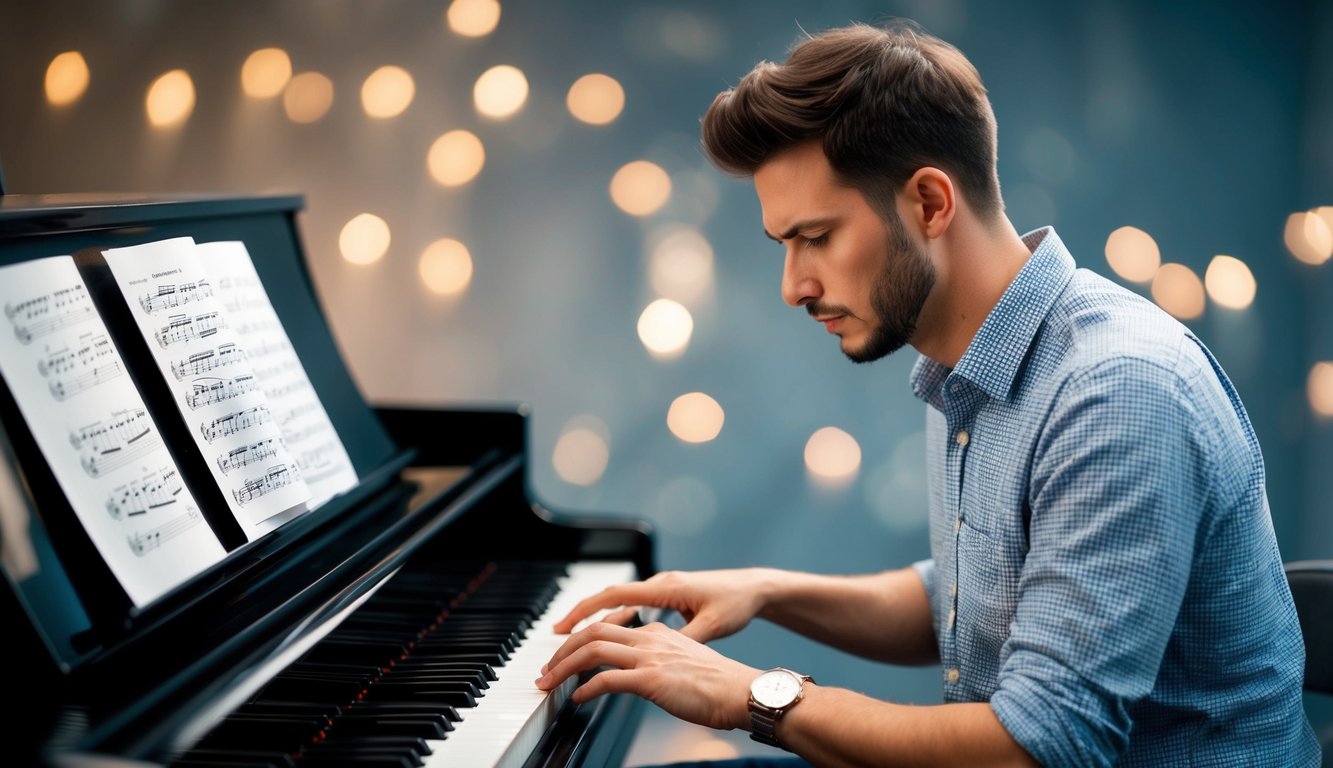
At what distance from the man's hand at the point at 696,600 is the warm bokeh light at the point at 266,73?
1614 millimetres

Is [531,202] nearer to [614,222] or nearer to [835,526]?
[614,222]

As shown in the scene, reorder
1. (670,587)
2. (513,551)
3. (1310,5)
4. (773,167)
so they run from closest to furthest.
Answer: (773,167) → (670,587) → (513,551) → (1310,5)

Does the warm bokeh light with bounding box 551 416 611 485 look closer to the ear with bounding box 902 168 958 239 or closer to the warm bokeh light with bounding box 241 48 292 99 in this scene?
the warm bokeh light with bounding box 241 48 292 99

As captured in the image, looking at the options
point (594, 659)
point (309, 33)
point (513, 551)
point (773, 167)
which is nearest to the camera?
point (594, 659)

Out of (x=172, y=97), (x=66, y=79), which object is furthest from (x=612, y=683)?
(x=66, y=79)

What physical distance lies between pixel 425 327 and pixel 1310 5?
2.06 m

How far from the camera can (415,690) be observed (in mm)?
1181

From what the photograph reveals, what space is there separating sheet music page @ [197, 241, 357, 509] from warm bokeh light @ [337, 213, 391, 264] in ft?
3.25

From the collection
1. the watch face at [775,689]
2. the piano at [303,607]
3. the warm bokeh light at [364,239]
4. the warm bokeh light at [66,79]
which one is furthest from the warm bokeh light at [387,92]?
the watch face at [775,689]

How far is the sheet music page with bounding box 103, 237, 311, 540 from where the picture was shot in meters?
1.17

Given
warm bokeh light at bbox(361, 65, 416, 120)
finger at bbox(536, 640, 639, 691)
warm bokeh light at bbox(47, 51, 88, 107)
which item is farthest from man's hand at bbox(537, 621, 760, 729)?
warm bokeh light at bbox(47, 51, 88, 107)

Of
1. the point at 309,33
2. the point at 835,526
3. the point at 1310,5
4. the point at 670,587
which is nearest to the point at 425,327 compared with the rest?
the point at 309,33

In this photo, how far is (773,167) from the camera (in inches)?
50.7

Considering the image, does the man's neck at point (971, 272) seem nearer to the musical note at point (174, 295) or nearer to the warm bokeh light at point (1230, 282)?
the musical note at point (174, 295)
